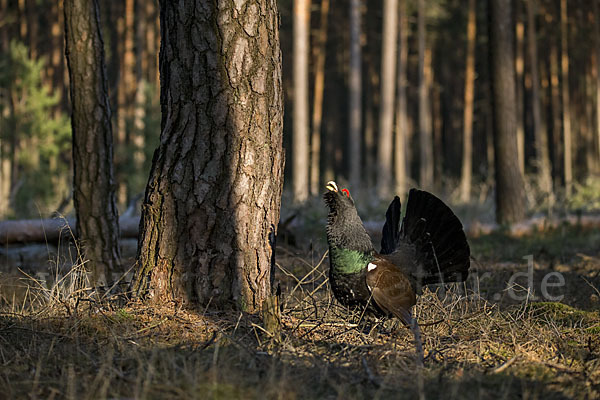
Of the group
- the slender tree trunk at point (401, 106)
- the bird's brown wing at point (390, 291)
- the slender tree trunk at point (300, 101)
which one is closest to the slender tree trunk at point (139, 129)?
the slender tree trunk at point (300, 101)

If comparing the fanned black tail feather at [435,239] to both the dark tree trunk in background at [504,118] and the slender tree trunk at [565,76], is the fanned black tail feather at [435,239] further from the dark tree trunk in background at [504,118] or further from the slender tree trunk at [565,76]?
the slender tree trunk at [565,76]

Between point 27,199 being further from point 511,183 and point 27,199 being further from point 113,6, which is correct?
point 113,6

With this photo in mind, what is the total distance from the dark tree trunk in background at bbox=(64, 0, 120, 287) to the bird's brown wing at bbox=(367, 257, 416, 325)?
2.57m

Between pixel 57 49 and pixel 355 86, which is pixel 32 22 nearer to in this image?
pixel 57 49

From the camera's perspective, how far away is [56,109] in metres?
23.3

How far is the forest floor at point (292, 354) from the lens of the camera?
2514 millimetres

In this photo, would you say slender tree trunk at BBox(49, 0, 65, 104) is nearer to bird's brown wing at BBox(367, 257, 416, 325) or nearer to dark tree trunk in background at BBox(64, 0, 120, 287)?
dark tree trunk in background at BBox(64, 0, 120, 287)

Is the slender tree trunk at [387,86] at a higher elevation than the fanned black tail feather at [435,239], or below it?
higher

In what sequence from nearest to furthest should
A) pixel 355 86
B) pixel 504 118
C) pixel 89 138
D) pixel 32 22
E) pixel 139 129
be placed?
pixel 89 138 → pixel 504 118 → pixel 139 129 → pixel 355 86 → pixel 32 22

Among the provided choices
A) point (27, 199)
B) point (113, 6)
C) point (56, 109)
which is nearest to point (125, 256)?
point (27, 199)

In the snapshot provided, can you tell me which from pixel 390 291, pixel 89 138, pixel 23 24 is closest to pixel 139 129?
pixel 23 24

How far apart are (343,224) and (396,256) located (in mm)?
834

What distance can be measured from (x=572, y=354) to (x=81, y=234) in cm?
397

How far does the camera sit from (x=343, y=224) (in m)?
3.89
